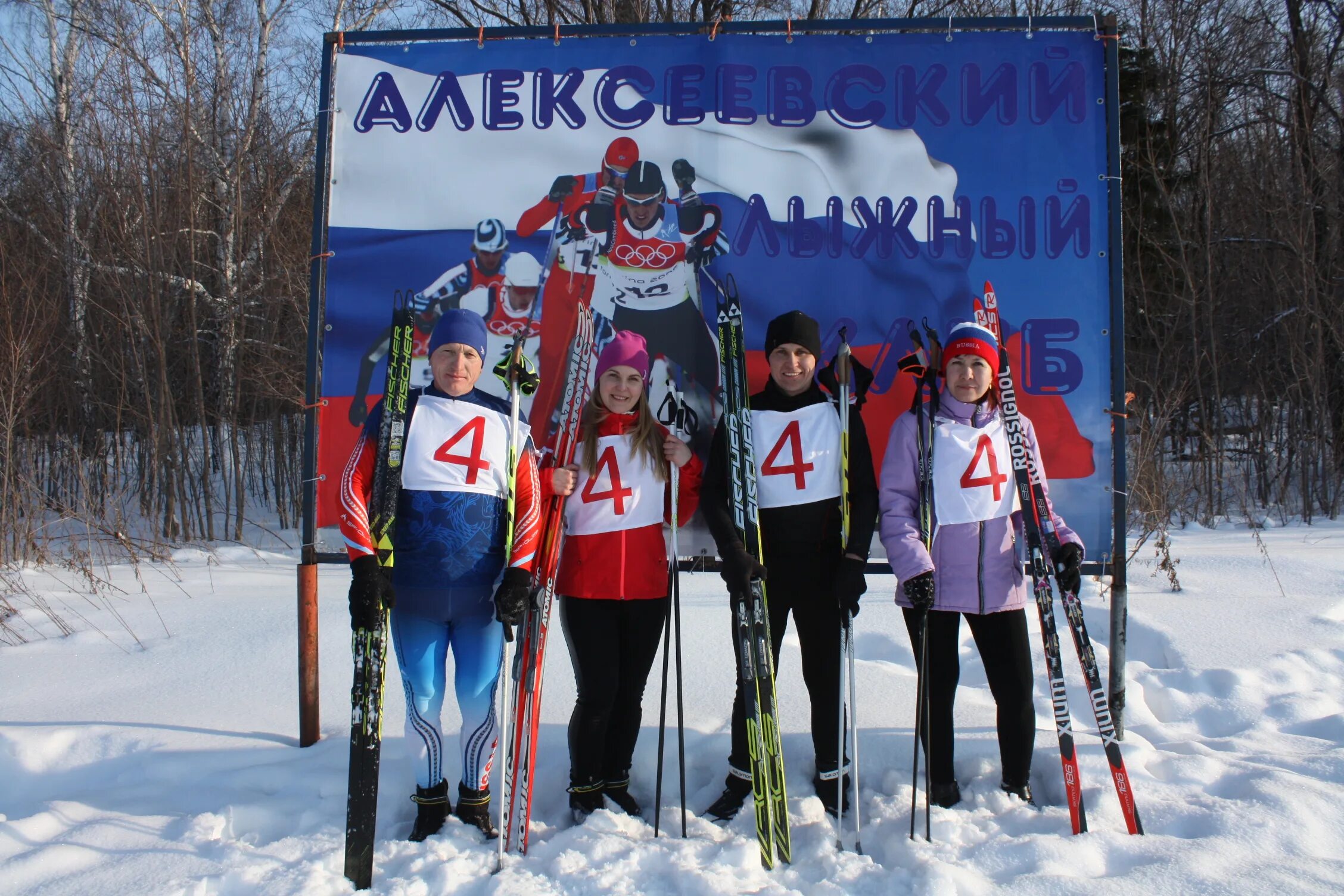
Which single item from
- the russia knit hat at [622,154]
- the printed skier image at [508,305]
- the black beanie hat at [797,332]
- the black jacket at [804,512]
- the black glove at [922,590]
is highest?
the russia knit hat at [622,154]

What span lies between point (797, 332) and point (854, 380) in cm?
39

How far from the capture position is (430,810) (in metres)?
2.56

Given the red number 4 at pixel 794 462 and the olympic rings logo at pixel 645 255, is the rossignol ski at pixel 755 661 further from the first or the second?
the olympic rings logo at pixel 645 255

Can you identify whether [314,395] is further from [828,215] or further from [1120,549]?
[1120,549]

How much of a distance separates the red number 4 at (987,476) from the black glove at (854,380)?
420 millimetres

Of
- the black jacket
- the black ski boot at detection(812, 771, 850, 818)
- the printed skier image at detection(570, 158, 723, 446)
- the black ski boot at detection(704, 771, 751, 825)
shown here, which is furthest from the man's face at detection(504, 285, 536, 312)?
the black ski boot at detection(812, 771, 850, 818)

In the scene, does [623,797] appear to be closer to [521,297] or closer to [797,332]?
[797,332]

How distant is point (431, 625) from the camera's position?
255cm

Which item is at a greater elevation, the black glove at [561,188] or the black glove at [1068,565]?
the black glove at [561,188]

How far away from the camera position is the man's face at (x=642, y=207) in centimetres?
327

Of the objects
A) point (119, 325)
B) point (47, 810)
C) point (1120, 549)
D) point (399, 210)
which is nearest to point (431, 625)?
point (47, 810)

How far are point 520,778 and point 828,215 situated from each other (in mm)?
2298

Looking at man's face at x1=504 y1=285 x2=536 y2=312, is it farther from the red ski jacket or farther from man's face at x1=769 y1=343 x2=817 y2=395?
man's face at x1=769 y1=343 x2=817 y2=395

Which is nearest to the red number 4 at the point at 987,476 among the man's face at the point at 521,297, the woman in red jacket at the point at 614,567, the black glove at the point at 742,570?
the black glove at the point at 742,570
